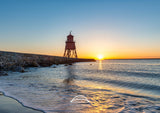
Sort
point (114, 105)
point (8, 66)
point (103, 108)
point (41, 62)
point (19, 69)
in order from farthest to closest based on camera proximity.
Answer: point (41, 62) → point (8, 66) → point (19, 69) → point (114, 105) → point (103, 108)

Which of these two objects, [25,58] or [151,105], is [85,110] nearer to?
[151,105]

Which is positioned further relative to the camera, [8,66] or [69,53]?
[69,53]

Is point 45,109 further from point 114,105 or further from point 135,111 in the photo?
point 135,111

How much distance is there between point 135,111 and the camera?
4.02 meters

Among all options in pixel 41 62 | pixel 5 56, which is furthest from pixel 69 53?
pixel 5 56

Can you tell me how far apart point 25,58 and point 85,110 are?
2534 cm

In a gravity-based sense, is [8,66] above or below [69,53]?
below

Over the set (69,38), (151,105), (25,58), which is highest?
(69,38)

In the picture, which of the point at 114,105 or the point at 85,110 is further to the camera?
the point at 114,105

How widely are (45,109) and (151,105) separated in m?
4.05

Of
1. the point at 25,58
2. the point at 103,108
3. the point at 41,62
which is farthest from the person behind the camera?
the point at 41,62

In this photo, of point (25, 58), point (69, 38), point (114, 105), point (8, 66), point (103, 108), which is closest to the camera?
point (103, 108)

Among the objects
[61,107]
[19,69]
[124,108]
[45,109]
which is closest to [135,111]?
[124,108]

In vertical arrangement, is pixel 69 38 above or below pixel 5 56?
above
